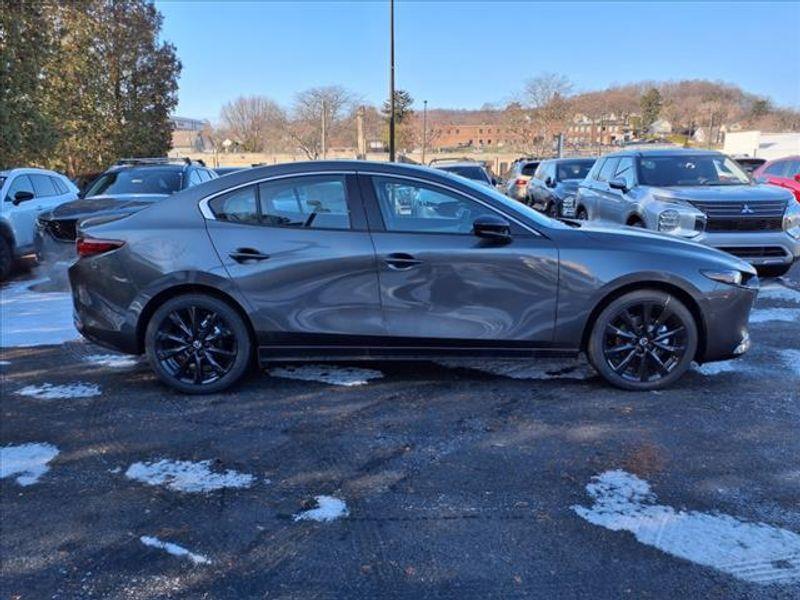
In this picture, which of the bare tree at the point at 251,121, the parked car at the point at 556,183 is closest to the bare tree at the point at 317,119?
the bare tree at the point at 251,121

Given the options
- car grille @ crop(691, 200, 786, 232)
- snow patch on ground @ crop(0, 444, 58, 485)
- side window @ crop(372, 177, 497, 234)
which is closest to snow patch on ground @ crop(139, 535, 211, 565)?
snow patch on ground @ crop(0, 444, 58, 485)

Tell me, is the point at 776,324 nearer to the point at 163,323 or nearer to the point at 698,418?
the point at 698,418

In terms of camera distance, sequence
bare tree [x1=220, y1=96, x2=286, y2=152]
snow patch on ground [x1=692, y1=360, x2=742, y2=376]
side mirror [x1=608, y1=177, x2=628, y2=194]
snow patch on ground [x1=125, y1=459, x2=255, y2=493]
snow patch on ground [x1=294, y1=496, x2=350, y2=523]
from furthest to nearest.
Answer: bare tree [x1=220, y1=96, x2=286, y2=152]
side mirror [x1=608, y1=177, x2=628, y2=194]
snow patch on ground [x1=692, y1=360, x2=742, y2=376]
snow patch on ground [x1=125, y1=459, x2=255, y2=493]
snow patch on ground [x1=294, y1=496, x2=350, y2=523]

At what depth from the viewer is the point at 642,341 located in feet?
15.0

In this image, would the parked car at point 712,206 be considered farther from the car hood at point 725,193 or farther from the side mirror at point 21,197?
the side mirror at point 21,197

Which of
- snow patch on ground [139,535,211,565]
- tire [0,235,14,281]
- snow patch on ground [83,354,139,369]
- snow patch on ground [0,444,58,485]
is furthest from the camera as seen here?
tire [0,235,14,281]

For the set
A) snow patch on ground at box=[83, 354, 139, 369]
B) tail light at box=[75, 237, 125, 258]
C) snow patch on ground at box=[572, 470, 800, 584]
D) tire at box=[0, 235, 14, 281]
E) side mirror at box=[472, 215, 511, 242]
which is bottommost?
snow patch on ground at box=[83, 354, 139, 369]

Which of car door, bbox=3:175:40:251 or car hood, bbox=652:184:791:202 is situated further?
car door, bbox=3:175:40:251

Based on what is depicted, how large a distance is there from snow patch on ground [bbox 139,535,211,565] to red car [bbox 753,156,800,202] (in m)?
14.8

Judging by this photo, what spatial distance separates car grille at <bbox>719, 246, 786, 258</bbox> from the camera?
805cm

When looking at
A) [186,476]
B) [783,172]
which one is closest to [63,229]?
[186,476]

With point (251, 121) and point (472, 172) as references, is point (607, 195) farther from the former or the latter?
point (251, 121)

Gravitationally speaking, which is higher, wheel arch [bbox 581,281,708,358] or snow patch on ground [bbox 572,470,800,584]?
wheel arch [bbox 581,281,708,358]

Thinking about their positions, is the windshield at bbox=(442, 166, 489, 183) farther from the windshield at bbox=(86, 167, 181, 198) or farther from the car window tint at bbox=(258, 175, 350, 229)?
the car window tint at bbox=(258, 175, 350, 229)
